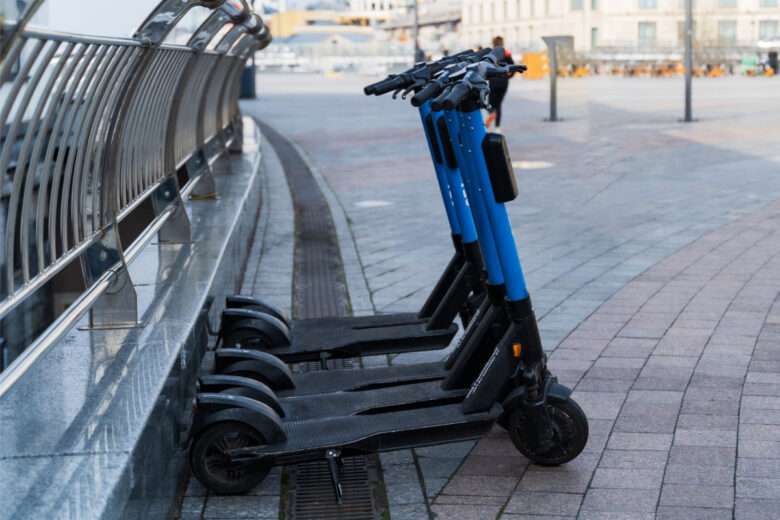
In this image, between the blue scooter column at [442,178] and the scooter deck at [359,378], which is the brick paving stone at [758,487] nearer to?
the scooter deck at [359,378]

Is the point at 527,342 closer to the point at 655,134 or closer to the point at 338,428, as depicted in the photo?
the point at 338,428

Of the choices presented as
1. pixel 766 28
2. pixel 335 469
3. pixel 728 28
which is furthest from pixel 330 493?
pixel 766 28

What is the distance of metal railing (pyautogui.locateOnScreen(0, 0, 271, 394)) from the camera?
3.03m

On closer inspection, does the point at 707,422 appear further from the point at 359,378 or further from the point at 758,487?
the point at 359,378

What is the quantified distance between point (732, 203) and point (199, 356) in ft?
24.2

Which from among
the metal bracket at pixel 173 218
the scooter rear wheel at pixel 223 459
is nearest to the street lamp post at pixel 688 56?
the metal bracket at pixel 173 218

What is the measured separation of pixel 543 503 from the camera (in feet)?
12.6

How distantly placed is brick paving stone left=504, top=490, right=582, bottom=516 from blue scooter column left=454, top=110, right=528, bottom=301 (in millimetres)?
686

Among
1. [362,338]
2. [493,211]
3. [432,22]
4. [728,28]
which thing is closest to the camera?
[493,211]

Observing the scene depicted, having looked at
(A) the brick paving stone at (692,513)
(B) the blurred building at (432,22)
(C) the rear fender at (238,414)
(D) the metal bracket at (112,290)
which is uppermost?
(B) the blurred building at (432,22)

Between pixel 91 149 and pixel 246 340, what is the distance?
4.42 feet

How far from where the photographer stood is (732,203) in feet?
35.9

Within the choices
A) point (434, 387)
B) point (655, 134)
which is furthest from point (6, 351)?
point (655, 134)

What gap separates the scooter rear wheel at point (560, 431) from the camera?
13.4 feet
